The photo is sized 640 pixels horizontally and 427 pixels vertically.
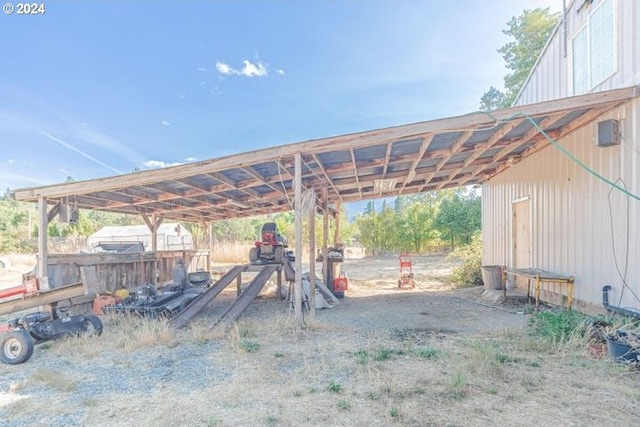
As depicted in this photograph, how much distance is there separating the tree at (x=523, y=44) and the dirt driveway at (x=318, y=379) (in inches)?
627

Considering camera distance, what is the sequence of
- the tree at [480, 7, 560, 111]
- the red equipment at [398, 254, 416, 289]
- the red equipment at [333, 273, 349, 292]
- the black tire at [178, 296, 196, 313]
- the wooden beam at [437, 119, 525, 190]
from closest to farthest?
the wooden beam at [437, 119, 525, 190] < the black tire at [178, 296, 196, 313] < the red equipment at [333, 273, 349, 292] < the red equipment at [398, 254, 416, 289] < the tree at [480, 7, 560, 111]

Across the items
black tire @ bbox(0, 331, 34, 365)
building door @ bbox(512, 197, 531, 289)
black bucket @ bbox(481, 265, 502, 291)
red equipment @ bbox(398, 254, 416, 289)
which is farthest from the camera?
red equipment @ bbox(398, 254, 416, 289)

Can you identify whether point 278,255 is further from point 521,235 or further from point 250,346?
point 521,235

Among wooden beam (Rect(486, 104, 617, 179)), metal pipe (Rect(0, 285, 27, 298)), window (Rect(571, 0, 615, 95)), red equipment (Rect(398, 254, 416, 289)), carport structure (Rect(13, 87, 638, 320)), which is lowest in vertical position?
red equipment (Rect(398, 254, 416, 289))

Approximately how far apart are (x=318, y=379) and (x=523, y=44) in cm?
1959

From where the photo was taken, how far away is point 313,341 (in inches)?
195

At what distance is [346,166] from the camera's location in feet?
23.5

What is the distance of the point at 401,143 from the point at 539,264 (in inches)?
149

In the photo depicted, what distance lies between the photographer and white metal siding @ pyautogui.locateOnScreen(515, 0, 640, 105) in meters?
4.58

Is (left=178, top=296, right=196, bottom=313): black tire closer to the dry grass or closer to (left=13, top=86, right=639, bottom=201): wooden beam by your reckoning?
(left=13, top=86, right=639, bottom=201): wooden beam

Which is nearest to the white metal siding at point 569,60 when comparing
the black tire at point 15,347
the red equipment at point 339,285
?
the red equipment at point 339,285

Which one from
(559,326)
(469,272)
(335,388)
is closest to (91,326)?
(335,388)

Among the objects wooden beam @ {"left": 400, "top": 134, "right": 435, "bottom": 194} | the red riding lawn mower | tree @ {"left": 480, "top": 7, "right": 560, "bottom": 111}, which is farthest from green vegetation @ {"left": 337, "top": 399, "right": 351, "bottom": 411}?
tree @ {"left": 480, "top": 7, "right": 560, "bottom": 111}

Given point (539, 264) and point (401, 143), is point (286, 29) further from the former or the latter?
point (539, 264)
